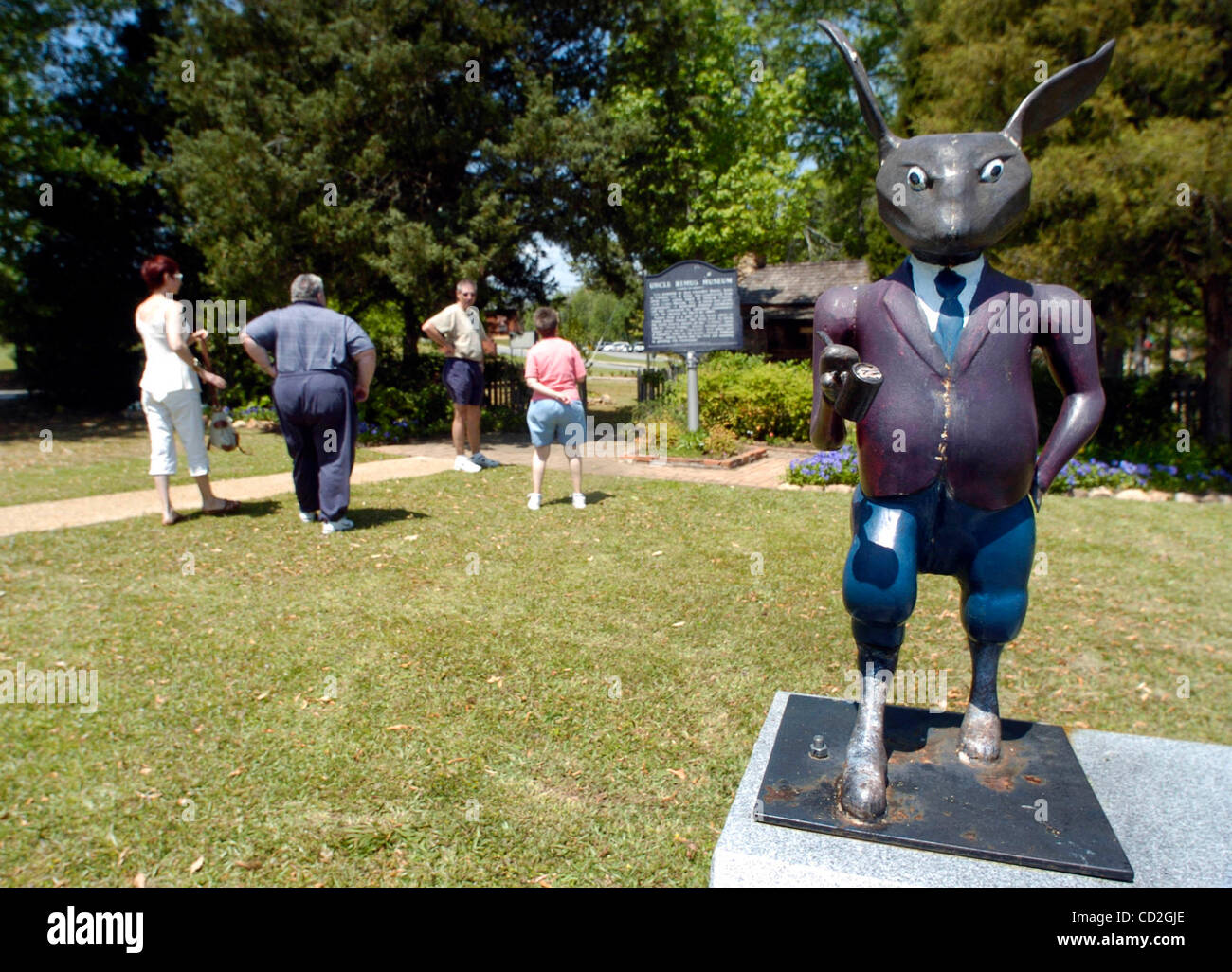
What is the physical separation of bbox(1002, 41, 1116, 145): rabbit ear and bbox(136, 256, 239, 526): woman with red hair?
591cm

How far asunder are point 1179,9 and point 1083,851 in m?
10.6

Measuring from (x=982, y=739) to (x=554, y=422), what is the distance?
17.9 feet

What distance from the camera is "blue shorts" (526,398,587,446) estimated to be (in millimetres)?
7582

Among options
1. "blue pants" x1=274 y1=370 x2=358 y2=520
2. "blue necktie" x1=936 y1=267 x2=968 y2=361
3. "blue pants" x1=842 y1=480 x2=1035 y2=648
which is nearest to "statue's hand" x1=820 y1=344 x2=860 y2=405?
"blue necktie" x1=936 y1=267 x2=968 y2=361

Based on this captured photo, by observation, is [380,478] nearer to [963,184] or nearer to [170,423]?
[170,423]

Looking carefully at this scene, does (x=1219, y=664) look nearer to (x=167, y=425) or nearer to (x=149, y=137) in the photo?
(x=167, y=425)

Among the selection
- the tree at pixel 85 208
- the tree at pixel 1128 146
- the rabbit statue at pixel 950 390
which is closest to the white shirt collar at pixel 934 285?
the rabbit statue at pixel 950 390

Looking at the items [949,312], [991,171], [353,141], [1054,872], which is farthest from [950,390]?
[353,141]

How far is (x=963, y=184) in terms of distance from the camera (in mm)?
2402

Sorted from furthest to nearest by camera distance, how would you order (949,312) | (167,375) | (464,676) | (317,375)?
(167,375) → (317,375) → (464,676) → (949,312)

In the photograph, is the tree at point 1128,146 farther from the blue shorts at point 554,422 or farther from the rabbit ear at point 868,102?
the rabbit ear at point 868,102

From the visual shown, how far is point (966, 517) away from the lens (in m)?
2.50
